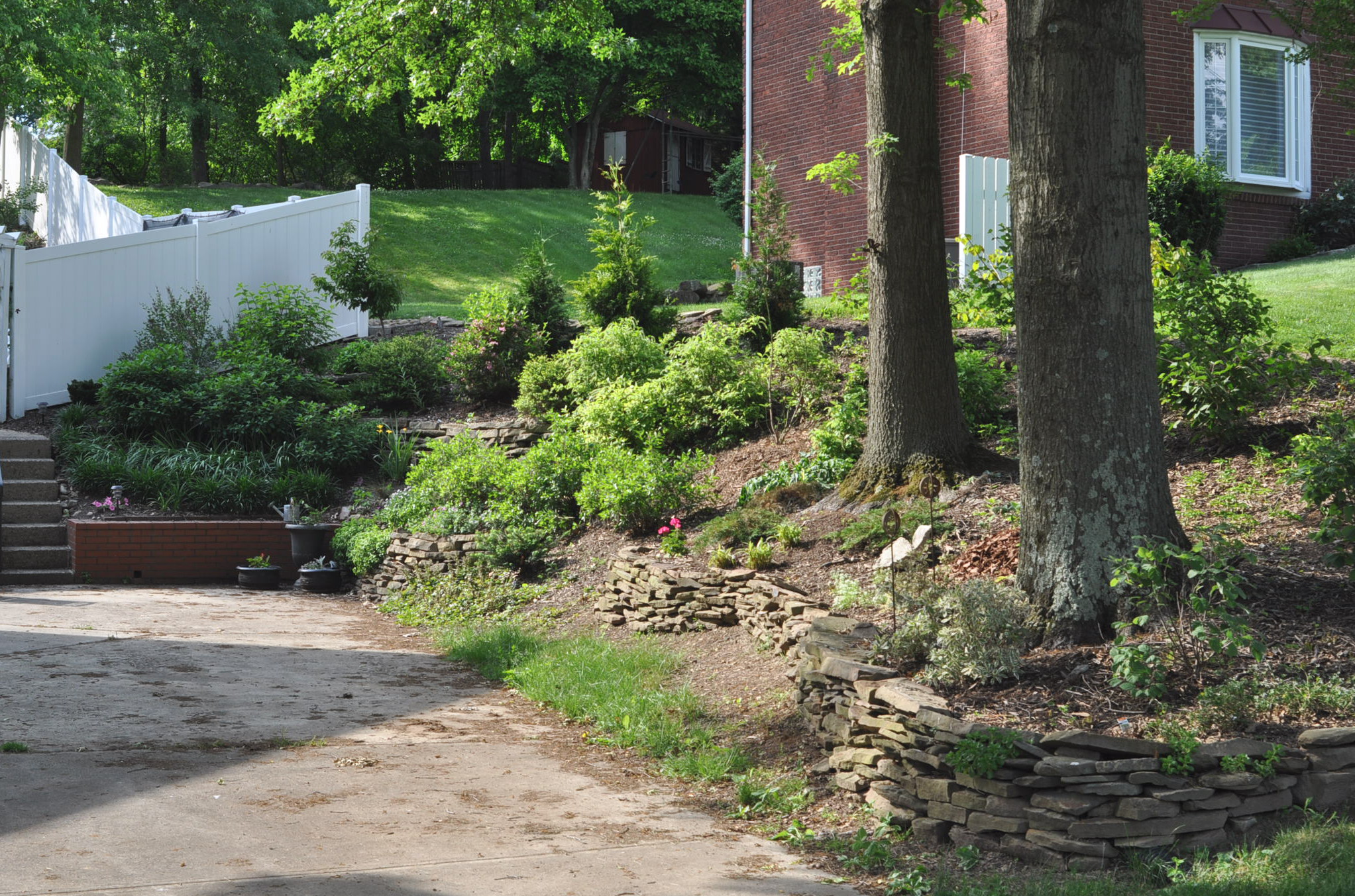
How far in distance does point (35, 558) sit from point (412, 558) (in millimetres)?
3711

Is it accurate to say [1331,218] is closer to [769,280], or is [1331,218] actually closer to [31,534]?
[769,280]

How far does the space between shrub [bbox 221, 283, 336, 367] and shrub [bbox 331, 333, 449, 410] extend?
0.74 m

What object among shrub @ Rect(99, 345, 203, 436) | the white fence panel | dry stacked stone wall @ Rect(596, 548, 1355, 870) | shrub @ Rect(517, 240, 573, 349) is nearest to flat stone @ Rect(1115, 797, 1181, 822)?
dry stacked stone wall @ Rect(596, 548, 1355, 870)

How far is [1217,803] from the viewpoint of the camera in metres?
4.15

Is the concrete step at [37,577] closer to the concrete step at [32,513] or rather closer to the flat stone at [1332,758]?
the concrete step at [32,513]

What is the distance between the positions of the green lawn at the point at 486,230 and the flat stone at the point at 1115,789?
1837 centimetres

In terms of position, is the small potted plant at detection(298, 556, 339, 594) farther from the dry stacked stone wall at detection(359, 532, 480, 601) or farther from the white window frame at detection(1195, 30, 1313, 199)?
the white window frame at detection(1195, 30, 1313, 199)

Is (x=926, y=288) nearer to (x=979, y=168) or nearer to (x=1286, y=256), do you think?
(x=979, y=168)

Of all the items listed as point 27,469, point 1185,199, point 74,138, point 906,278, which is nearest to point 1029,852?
point 906,278

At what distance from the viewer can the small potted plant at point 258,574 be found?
10.8 meters

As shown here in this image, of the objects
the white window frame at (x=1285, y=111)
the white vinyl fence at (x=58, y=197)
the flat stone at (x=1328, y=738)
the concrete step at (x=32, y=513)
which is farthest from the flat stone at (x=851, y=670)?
the white vinyl fence at (x=58, y=197)

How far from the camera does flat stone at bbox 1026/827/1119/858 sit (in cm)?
413

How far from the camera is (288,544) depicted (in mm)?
11234

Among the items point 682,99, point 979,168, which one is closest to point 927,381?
point 979,168
